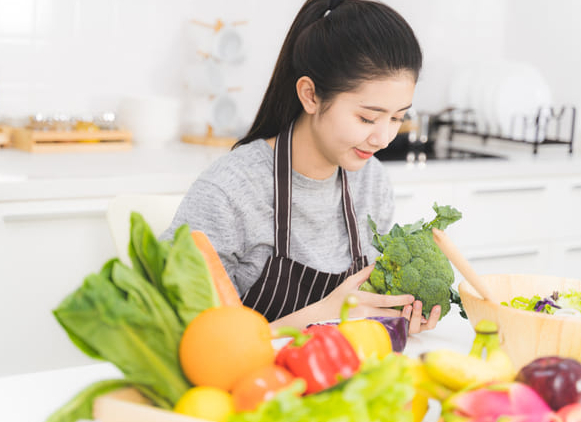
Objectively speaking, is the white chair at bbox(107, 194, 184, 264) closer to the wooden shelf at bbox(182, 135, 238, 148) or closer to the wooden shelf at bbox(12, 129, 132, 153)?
the wooden shelf at bbox(12, 129, 132, 153)

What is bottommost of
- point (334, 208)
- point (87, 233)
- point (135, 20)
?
point (87, 233)

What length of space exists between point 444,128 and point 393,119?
1974mm

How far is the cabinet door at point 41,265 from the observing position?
1.85 meters

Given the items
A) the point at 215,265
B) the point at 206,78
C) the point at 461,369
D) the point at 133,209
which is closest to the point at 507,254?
the point at 206,78

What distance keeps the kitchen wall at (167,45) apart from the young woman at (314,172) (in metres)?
1.30

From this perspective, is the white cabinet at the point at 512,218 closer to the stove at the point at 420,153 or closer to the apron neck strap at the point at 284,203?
the stove at the point at 420,153

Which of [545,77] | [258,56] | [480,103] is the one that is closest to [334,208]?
[258,56]

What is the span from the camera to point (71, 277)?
1.94 m

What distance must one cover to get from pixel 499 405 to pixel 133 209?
3.10 ft

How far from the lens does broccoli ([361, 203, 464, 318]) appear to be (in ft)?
3.41

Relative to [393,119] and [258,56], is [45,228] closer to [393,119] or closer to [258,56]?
[393,119]

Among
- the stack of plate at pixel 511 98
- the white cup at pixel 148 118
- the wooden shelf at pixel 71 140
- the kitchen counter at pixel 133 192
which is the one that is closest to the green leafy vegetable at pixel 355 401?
the kitchen counter at pixel 133 192

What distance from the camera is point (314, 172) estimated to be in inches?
56.7

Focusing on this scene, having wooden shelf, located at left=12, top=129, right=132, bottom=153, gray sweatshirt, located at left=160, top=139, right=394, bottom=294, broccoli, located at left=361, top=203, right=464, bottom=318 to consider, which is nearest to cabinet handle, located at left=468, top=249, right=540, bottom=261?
gray sweatshirt, located at left=160, top=139, right=394, bottom=294
